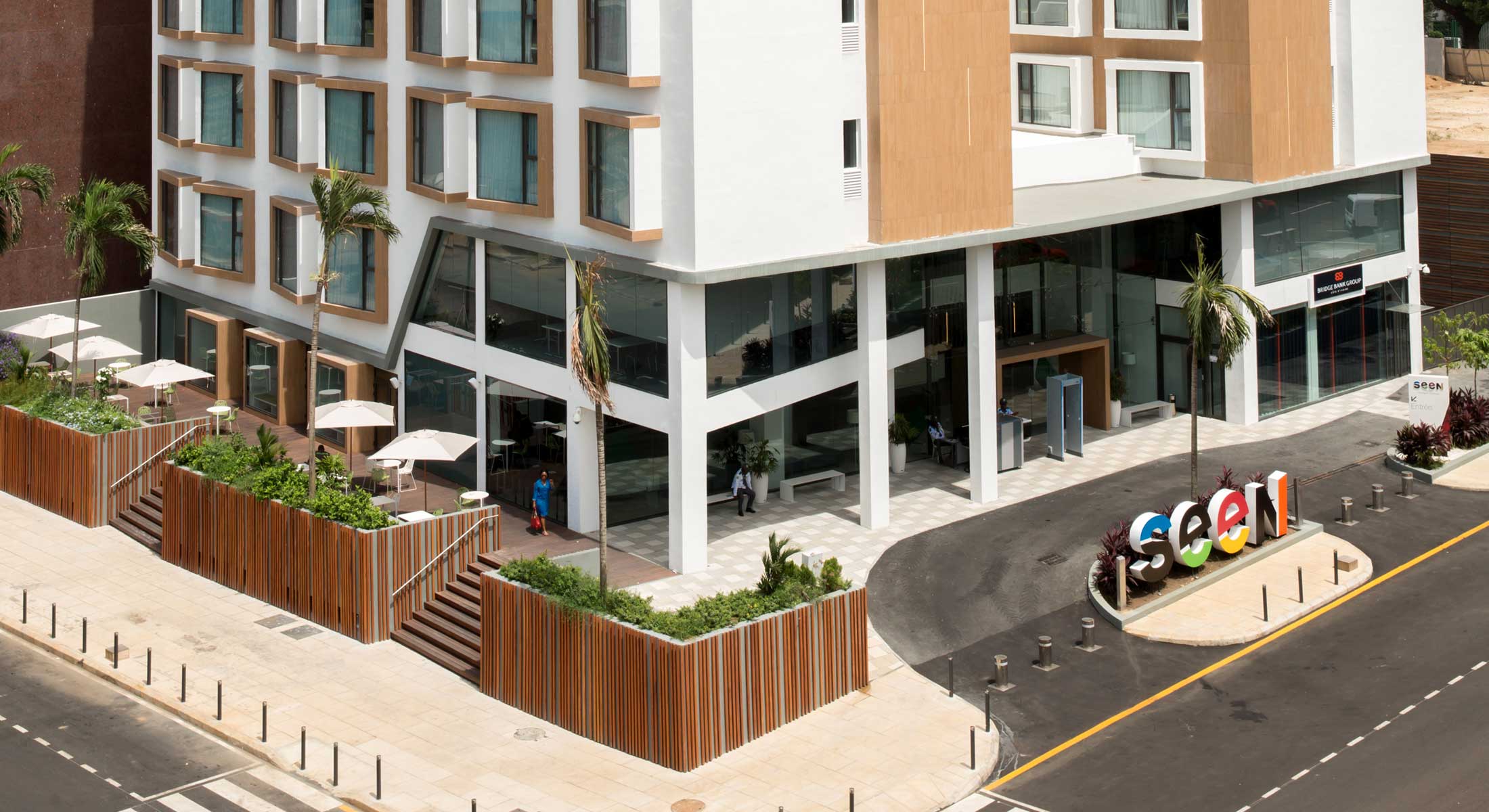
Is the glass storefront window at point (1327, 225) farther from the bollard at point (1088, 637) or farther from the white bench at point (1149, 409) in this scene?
the bollard at point (1088, 637)

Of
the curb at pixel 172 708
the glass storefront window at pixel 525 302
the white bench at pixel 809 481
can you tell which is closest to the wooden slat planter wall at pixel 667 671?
the curb at pixel 172 708

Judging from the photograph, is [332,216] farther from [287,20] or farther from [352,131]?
[287,20]

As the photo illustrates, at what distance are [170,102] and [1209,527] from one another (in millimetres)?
35142

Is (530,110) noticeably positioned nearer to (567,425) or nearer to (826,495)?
(567,425)

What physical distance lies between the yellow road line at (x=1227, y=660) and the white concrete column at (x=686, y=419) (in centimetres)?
1103

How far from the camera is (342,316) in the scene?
168ft

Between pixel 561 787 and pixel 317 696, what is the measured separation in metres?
6.69

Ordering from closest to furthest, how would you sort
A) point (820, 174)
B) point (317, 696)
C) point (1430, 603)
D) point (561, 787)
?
point (561, 787)
point (317, 696)
point (1430, 603)
point (820, 174)

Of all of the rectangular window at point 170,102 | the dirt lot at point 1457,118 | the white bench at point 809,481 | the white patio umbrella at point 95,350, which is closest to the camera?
the white bench at point 809,481

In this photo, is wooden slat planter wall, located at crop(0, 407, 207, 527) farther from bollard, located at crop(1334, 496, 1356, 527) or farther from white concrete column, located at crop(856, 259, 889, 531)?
bollard, located at crop(1334, 496, 1356, 527)

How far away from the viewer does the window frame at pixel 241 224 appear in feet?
180

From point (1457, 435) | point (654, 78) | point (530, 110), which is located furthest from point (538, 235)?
point (1457, 435)

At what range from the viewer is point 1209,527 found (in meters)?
41.2

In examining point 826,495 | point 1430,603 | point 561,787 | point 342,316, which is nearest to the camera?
point 561,787
